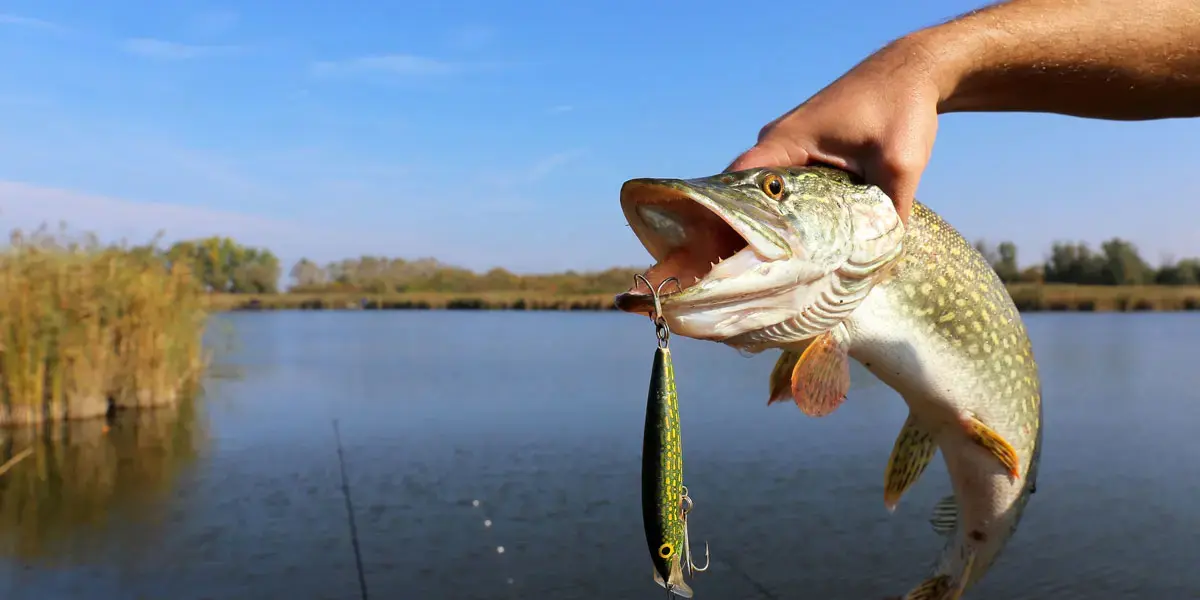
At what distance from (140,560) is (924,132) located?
317 inches

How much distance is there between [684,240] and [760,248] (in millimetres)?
165

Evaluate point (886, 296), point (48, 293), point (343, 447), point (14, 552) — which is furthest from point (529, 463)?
point (886, 296)

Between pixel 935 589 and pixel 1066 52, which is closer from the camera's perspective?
pixel 1066 52

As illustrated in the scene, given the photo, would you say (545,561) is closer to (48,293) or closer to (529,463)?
(529,463)

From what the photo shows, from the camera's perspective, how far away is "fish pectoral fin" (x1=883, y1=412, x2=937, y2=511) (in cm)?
232

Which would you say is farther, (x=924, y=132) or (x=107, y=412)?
(x=107, y=412)

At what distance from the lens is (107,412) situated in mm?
12781

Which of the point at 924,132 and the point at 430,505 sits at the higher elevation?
the point at 924,132

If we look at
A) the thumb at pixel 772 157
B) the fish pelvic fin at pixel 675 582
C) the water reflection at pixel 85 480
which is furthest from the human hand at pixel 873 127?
the water reflection at pixel 85 480

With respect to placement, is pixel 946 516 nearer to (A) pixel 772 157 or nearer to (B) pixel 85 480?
(A) pixel 772 157

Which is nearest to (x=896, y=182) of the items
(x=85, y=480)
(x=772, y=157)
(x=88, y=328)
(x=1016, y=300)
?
(x=772, y=157)

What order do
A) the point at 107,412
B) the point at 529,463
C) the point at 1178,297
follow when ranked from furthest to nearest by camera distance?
the point at 1178,297 < the point at 107,412 < the point at 529,463

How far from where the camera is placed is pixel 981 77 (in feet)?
6.21

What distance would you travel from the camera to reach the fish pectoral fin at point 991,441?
2.16 metres
